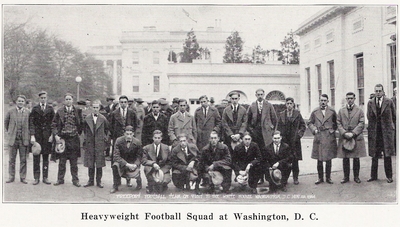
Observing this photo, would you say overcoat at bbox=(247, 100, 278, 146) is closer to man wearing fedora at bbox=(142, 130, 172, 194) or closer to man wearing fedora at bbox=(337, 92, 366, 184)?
man wearing fedora at bbox=(337, 92, 366, 184)

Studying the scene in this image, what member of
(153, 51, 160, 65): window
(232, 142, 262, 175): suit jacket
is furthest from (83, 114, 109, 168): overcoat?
(153, 51, 160, 65): window

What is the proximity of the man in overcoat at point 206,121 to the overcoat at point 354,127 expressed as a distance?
1786mm

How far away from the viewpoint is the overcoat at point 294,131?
541cm

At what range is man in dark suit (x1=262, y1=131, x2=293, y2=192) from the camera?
16.8 ft

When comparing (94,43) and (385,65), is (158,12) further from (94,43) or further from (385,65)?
(385,65)

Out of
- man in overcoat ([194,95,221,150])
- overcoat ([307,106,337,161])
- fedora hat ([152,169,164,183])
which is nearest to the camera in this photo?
fedora hat ([152,169,164,183])

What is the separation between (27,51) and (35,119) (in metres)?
1.73

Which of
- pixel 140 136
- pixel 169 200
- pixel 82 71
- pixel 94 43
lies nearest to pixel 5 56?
pixel 94 43

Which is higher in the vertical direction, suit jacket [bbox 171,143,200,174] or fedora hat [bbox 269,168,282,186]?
suit jacket [bbox 171,143,200,174]

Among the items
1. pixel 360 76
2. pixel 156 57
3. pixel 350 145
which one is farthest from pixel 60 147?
pixel 156 57

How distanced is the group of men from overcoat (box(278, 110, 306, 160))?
1 centimetres

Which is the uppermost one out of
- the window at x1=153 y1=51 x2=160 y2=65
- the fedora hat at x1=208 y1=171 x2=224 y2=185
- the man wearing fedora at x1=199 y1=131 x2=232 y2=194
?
the window at x1=153 y1=51 x2=160 y2=65
